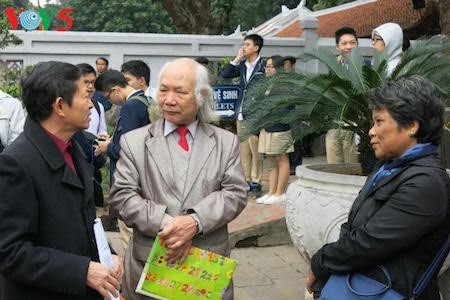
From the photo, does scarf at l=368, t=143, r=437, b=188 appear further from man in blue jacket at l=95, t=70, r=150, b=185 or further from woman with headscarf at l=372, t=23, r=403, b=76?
woman with headscarf at l=372, t=23, r=403, b=76

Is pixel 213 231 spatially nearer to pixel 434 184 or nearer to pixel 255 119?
pixel 434 184

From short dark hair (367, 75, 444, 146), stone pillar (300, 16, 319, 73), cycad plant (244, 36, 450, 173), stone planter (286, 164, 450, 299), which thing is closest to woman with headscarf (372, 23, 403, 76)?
cycad plant (244, 36, 450, 173)

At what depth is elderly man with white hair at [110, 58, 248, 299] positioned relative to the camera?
8.63 feet

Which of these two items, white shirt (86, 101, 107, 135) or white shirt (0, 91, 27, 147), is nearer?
white shirt (0, 91, 27, 147)

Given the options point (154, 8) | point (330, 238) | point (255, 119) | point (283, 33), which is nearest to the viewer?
point (330, 238)

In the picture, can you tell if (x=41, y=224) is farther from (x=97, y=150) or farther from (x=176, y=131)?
(x=97, y=150)

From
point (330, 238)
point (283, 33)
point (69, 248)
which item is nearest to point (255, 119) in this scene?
point (330, 238)

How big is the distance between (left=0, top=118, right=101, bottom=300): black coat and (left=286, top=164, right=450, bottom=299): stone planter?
158 centimetres

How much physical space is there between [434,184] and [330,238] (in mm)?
1238

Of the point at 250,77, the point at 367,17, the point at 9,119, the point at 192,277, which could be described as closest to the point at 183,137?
the point at 192,277

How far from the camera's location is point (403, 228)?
7.36 feet

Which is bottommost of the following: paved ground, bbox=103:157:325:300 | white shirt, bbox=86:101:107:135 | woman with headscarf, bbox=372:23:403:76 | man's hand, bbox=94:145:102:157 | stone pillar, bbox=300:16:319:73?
paved ground, bbox=103:157:325:300

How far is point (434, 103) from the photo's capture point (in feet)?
7.86

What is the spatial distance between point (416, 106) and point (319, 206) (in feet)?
4.05
